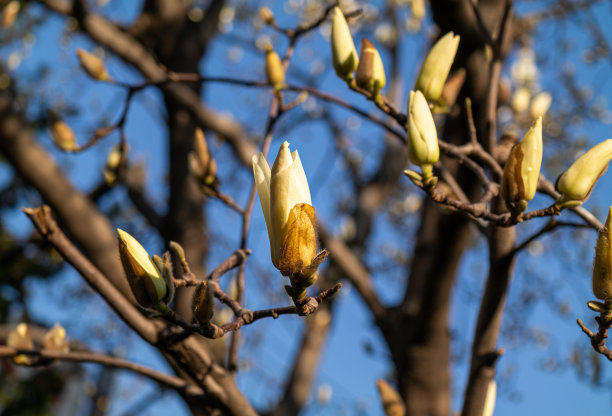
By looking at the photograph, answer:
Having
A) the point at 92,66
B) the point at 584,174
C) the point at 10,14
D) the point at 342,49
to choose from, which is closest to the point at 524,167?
the point at 584,174

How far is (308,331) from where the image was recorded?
302 cm

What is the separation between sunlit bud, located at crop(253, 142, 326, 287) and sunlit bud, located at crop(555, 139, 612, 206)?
364 mm

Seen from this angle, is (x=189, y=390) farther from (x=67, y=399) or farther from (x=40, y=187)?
(x=67, y=399)

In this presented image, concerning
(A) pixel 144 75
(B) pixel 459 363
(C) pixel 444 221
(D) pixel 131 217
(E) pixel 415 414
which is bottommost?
(E) pixel 415 414

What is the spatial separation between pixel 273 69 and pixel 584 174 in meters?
0.66

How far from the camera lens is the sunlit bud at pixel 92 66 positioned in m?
1.39

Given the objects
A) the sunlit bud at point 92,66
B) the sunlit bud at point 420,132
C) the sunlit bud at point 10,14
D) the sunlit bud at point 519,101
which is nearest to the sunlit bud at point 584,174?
the sunlit bud at point 420,132

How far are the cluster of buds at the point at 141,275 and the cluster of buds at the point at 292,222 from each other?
146mm

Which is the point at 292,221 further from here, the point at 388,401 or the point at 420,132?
the point at 388,401

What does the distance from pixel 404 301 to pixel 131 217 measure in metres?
3.07

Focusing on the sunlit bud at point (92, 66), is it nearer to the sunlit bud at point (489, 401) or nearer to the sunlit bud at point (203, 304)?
the sunlit bud at point (203, 304)

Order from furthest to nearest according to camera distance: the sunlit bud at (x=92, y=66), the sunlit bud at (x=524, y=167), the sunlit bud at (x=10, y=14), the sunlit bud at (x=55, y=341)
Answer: the sunlit bud at (x=10, y=14), the sunlit bud at (x=92, y=66), the sunlit bud at (x=55, y=341), the sunlit bud at (x=524, y=167)

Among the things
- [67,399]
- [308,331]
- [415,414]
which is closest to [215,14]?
[308,331]

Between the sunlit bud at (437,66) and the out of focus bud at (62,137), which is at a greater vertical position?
the out of focus bud at (62,137)
